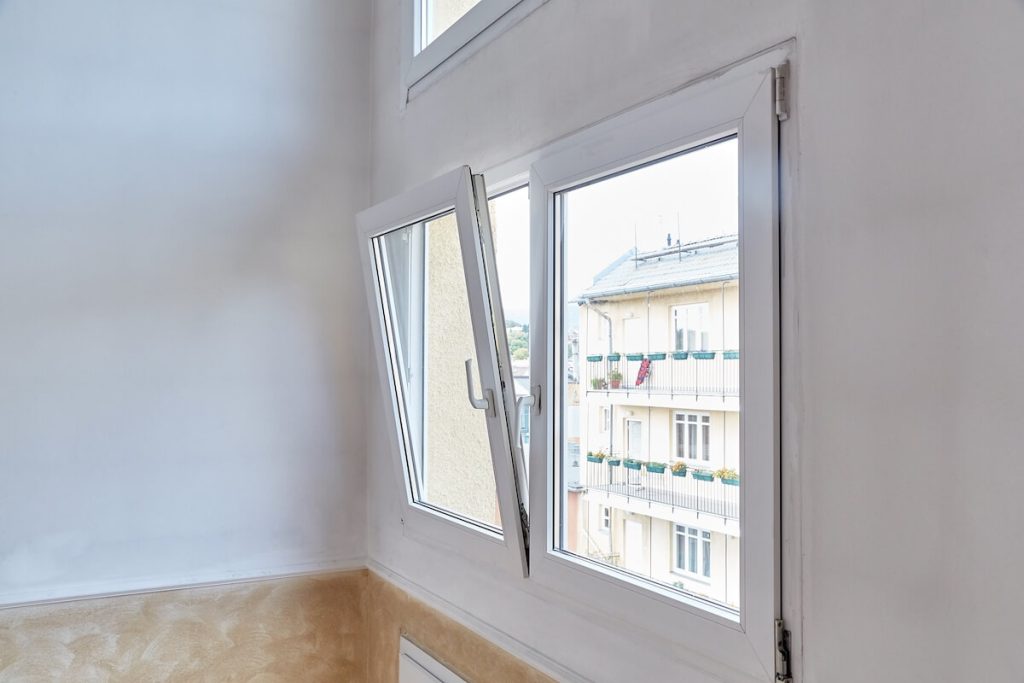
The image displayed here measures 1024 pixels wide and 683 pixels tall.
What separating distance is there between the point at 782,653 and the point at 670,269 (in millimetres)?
566

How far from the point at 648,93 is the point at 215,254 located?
1.45 m

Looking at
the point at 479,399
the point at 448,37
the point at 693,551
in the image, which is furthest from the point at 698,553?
the point at 448,37

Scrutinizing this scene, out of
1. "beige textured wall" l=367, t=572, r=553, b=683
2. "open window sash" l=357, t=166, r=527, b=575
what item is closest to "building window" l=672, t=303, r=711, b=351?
"open window sash" l=357, t=166, r=527, b=575

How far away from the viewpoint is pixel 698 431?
3.86 ft

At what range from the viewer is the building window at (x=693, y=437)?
1.16 meters

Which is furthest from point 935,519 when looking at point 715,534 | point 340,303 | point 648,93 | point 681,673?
point 340,303

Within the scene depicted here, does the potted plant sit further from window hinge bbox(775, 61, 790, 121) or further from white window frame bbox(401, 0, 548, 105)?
white window frame bbox(401, 0, 548, 105)

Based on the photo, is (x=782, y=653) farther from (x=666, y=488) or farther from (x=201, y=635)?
(x=201, y=635)

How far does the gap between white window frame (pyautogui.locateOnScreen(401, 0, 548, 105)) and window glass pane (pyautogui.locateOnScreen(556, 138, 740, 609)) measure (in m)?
0.49

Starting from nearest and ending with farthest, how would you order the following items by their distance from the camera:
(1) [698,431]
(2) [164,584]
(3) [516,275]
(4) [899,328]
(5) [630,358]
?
(4) [899,328]
(1) [698,431]
(5) [630,358]
(3) [516,275]
(2) [164,584]

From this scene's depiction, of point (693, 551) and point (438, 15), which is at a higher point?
point (438, 15)

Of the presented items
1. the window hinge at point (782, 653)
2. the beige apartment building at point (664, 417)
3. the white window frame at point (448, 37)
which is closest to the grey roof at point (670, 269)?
the beige apartment building at point (664, 417)

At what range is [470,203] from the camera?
1633mm

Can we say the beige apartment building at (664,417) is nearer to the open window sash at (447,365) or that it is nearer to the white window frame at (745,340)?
the white window frame at (745,340)
